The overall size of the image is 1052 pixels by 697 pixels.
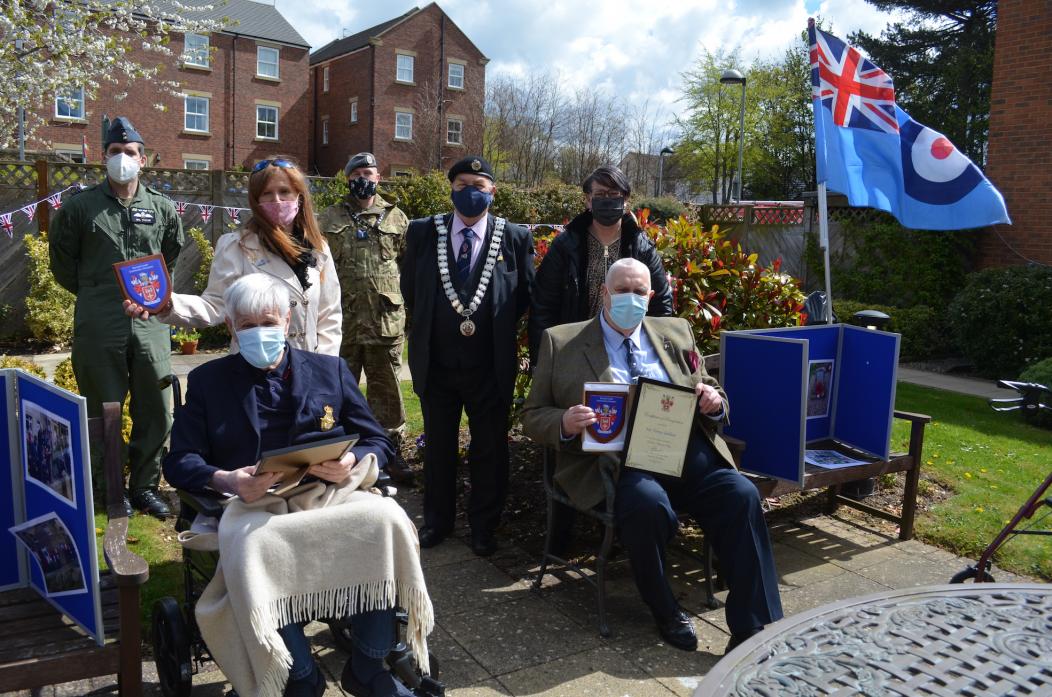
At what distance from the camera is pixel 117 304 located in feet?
16.9

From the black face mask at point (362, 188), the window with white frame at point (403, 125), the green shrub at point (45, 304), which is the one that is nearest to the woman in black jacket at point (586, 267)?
the black face mask at point (362, 188)

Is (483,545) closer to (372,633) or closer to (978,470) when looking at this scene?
(372,633)

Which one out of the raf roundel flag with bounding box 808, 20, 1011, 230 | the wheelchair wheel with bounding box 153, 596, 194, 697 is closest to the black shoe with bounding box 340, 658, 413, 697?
the wheelchair wheel with bounding box 153, 596, 194, 697

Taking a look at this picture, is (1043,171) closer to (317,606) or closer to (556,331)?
(556,331)

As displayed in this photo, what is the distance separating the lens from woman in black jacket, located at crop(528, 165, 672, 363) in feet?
15.8

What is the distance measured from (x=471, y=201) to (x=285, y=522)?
2.35 m

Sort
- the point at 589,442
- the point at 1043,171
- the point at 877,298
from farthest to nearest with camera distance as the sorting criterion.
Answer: the point at 877,298, the point at 1043,171, the point at 589,442

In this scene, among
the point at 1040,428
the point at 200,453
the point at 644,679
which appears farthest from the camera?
the point at 1040,428

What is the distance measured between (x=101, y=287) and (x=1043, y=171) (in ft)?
37.8

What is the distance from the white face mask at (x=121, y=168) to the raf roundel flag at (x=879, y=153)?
14.4ft

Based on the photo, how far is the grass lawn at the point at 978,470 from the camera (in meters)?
5.14

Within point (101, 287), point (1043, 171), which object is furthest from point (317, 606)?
point (1043, 171)

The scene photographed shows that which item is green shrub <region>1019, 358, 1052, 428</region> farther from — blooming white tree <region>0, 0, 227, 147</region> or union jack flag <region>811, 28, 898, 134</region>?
blooming white tree <region>0, 0, 227, 147</region>

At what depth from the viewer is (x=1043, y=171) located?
37.9 feet
